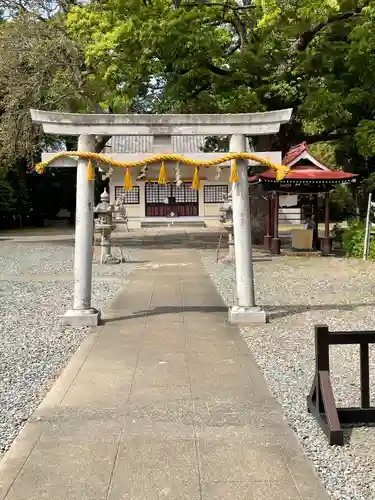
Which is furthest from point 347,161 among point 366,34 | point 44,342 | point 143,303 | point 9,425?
point 9,425

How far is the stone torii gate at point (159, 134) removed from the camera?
8.57 meters

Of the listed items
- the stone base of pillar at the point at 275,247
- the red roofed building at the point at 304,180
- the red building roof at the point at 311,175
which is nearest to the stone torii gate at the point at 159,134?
the red roofed building at the point at 304,180

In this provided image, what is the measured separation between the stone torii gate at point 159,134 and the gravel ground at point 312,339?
99cm

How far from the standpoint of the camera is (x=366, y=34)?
1634 centimetres

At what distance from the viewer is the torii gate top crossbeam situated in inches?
336

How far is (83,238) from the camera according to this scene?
346 inches

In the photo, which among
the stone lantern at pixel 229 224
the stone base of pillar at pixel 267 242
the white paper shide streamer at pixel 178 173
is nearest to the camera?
the white paper shide streamer at pixel 178 173

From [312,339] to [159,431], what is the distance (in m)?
3.73

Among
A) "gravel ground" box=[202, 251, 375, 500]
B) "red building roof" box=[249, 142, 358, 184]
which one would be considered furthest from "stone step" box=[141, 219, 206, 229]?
"gravel ground" box=[202, 251, 375, 500]

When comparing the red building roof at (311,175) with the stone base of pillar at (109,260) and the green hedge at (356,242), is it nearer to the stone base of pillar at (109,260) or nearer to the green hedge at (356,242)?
the green hedge at (356,242)

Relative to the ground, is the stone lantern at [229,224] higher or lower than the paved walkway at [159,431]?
higher

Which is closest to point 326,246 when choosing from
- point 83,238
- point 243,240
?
point 243,240

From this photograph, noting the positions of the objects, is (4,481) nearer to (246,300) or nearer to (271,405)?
(271,405)

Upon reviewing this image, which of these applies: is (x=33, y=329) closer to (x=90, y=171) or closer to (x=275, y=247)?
(x=90, y=171)
